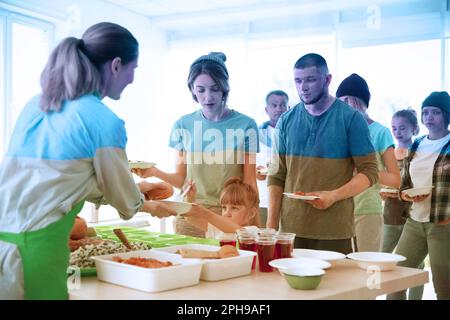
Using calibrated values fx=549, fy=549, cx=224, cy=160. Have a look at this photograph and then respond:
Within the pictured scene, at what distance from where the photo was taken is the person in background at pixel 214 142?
254 cm

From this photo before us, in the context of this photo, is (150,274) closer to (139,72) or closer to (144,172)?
(144,172)

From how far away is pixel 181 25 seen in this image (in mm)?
6957

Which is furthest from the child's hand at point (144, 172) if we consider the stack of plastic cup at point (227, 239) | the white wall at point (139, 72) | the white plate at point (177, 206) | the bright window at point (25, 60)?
the white wall at point (139, 72)

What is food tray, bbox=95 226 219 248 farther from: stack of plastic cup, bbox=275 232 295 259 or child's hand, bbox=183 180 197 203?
stack of plastic cup, bbox=275 232 295 259

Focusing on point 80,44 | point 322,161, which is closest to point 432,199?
point 322,161

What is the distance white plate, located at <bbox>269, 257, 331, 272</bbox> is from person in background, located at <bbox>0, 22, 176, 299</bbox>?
1.61 feet

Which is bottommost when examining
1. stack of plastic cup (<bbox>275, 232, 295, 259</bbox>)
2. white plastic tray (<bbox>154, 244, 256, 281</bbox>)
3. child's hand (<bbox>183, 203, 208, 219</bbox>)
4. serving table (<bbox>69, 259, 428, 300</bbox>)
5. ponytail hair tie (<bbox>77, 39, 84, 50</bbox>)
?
serving table (<bbox>69, 259, 428, 300</bbox>)

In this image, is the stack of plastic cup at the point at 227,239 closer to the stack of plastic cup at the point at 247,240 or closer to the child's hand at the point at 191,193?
the stack of plastic cup at the point at 247,240

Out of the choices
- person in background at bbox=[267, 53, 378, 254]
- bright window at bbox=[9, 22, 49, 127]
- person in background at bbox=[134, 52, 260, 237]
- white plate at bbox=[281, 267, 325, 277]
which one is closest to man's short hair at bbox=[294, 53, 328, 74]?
person in background at bbox=[267, 53, 378, 254]

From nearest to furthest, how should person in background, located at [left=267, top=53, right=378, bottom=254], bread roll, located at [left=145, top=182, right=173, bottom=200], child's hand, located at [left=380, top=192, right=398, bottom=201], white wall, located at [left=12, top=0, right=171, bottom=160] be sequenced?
bread roll, located at [left=145, top=182, right=173, bottom=200]
person in background, located at [left=267, top=53, right=378, bottom=254]
child's hand, located at [left=380, top=192, right=398, bottom=201]
white wall, located at [left=12, top=0, right=171, bottom=160]

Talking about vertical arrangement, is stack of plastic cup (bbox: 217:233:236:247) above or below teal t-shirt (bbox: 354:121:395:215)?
below

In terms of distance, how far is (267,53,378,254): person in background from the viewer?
2.24m
